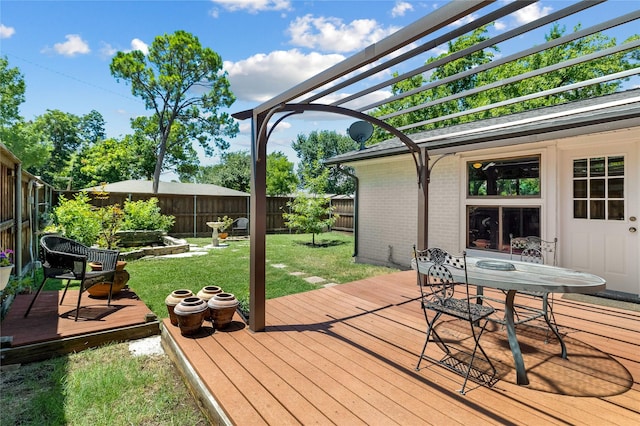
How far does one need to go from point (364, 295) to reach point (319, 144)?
33.0 meters

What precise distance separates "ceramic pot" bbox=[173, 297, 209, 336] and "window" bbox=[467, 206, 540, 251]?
512 cm

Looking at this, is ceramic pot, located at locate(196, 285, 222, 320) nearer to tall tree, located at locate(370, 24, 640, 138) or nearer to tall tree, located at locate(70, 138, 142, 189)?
tall tree, located at locate(370, 24, 640, 138)

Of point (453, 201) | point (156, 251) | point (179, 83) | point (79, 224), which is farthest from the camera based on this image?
point (179, 83)

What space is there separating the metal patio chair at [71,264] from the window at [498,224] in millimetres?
5961

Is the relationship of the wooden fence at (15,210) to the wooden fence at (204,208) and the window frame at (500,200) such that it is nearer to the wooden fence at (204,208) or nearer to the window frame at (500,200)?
the wooden fence at (204,208)

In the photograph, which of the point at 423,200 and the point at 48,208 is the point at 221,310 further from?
the point at 48,208

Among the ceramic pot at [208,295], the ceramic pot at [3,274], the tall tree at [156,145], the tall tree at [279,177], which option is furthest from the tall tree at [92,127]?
the ceramic pot at [208,295]

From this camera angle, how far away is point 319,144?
36469 mm

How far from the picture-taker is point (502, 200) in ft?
19.3

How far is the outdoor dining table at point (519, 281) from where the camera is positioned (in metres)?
2.36

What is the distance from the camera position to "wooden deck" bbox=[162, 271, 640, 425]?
1983 millimetres

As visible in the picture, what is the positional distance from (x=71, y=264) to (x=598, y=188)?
275 inches

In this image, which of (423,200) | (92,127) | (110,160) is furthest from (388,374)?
(92,127)

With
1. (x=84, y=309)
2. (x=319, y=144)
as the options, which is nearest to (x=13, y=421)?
(x=84, y=309)
